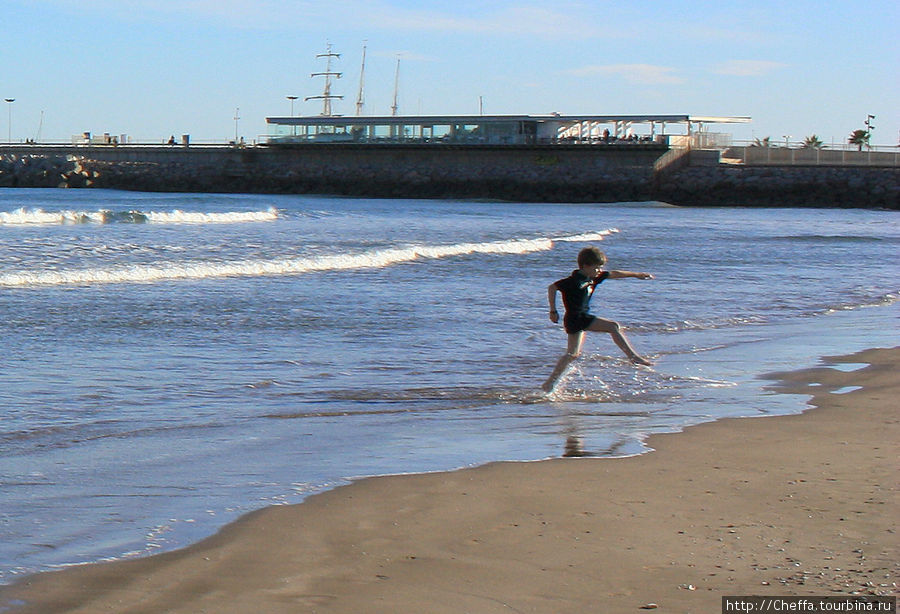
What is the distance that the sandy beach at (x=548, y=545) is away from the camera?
4172 mm

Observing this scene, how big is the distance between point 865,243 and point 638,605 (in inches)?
1211

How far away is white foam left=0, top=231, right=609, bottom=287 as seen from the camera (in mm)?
17328

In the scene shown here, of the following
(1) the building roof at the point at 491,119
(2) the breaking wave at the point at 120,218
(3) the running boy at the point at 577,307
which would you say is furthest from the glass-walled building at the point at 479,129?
(3) the running boy at the point at 577,307

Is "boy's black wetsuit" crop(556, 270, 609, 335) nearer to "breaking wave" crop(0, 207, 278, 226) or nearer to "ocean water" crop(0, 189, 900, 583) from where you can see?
"ocean water" crop(0, 189, 900, 583)

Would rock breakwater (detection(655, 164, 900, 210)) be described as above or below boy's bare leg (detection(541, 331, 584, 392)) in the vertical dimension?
above

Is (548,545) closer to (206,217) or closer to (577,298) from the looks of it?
(577,298)

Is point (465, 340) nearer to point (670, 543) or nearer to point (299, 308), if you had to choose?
point (299, 308)

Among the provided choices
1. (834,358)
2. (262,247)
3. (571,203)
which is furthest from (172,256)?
(571,203)

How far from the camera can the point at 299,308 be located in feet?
47.9

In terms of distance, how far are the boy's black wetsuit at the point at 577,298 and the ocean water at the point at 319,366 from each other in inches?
20.9

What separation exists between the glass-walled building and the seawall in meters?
1.91

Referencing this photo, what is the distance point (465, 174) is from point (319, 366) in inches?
2531

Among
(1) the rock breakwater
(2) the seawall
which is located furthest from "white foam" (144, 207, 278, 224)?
(1) the rock breakwater

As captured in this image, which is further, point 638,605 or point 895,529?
point 895,529
